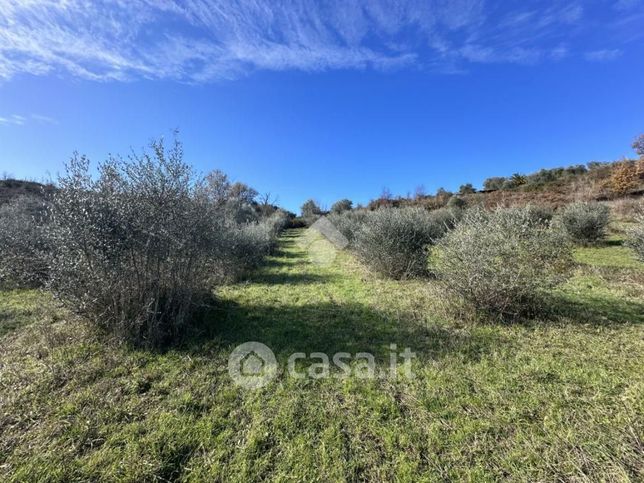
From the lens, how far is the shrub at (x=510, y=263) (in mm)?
3916

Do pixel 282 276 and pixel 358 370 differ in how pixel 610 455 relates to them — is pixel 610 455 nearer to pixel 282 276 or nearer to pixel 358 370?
pixel 358 370

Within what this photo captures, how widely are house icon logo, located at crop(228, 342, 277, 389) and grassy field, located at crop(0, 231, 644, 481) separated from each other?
0.10m

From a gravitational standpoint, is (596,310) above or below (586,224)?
below

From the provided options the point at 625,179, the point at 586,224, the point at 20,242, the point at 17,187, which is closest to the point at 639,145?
the point at 625,179

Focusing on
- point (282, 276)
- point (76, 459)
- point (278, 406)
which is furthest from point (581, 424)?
point (282, 276)

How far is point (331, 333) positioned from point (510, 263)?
2660mm

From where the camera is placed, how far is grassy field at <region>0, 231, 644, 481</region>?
1.82m

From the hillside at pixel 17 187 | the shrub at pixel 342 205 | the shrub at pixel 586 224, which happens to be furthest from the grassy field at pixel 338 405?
the shrub at pixel 342 205

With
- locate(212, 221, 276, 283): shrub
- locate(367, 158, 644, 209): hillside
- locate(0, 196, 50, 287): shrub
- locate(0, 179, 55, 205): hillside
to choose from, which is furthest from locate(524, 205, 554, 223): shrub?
locate(0, 179, 55, 205): hillside

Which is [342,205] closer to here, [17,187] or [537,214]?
[537,214]

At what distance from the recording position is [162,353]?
3311 millimetres

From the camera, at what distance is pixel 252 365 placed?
122 inches

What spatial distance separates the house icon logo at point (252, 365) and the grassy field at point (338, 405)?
4.0 inches

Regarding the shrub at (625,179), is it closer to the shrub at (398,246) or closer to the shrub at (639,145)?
the shrub at (639,145)
